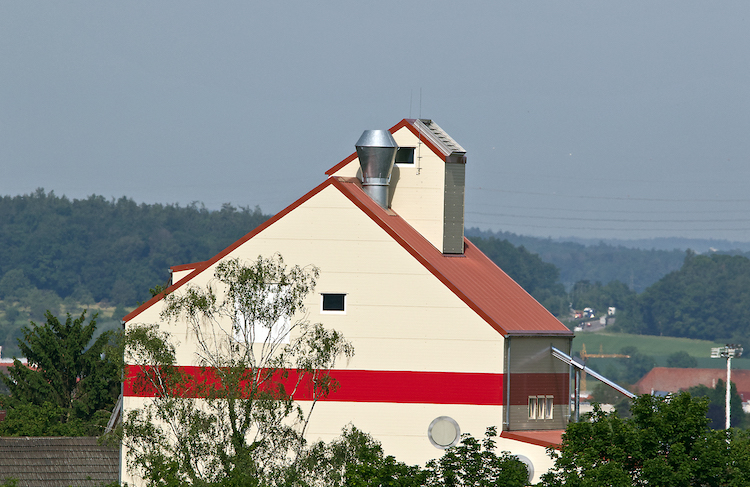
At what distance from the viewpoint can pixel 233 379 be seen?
34469 mm

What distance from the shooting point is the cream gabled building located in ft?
133

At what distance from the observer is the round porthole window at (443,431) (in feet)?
132

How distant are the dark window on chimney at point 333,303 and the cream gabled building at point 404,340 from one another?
0.04 metres

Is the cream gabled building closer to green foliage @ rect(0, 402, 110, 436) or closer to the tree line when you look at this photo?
the tree line

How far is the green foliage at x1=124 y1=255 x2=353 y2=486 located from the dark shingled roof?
6020 millimetres

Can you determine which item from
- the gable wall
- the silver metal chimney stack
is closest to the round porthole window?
the gable wall

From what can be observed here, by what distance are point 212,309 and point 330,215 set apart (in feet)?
18.5

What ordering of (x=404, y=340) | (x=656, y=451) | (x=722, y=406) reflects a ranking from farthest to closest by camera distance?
(x=722, y=406) → (x=404, y=340) → (x=656, y=451)

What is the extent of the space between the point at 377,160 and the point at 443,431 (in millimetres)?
11582

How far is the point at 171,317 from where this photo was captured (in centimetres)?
4066

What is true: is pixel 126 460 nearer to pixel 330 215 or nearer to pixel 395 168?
pixel 330 215

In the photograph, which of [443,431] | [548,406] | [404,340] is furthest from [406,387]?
[548,406]

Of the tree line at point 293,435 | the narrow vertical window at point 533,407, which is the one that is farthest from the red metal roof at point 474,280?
the tree line at point 293,435

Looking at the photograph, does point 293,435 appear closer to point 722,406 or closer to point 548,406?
point 548,406
